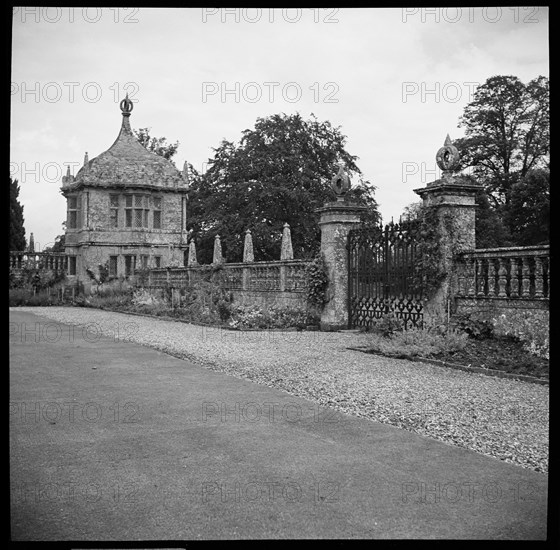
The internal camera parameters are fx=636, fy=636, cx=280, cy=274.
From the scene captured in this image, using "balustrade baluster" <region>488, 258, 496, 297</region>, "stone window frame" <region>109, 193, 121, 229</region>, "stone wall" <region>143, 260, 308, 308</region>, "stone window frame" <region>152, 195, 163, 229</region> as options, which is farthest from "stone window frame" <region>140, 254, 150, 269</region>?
"balustrade baluster" <region>488, 258, 496, 297</region>

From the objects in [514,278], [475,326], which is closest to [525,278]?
[514,278]

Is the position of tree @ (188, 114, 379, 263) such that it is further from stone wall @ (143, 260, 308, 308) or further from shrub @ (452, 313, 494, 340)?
shrub @ (452, 313, 494, 340)

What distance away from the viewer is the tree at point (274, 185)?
37.9 m

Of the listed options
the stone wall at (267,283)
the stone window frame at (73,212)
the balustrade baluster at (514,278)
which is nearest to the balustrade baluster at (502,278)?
the balustrade baluster at (514,278)

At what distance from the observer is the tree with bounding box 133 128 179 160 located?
51.8m

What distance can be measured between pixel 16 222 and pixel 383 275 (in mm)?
29598

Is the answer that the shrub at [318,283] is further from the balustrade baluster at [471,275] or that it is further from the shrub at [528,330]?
the shrub at [528,330]

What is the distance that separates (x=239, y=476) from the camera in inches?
161

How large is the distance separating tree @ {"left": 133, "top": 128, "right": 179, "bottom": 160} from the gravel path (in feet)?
134

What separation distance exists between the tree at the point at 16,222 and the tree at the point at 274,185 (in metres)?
10.8

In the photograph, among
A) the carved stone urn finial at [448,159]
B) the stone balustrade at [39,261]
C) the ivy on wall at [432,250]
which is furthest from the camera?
the stone balustrade at [39,261]

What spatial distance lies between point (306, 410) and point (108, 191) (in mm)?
29678

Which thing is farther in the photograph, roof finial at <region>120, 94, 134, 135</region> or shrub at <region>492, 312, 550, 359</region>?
roof finial at <region>120, 94, 134, 135</region>
